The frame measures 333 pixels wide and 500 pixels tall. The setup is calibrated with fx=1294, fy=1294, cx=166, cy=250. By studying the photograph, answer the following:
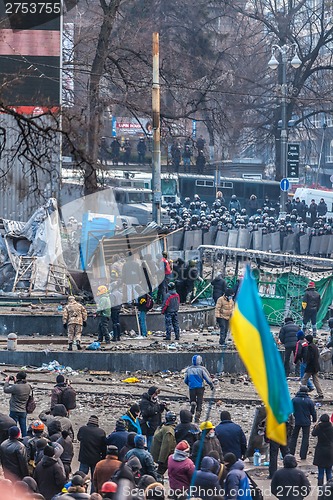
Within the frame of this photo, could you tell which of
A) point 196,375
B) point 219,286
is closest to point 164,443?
point 196,375

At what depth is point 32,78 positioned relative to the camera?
2128cm

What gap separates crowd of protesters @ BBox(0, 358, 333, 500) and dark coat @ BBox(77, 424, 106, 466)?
1 centimetres

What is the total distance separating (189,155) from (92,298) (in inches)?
853

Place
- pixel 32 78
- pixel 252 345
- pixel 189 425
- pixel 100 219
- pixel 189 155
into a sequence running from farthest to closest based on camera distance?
pixel 189 155 < pixel 100 219 < pixel 32 78 < pixel 189 425 < pixel 252 345

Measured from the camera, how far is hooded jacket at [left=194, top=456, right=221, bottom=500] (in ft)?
42.1

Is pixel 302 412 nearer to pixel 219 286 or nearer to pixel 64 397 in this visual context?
pixel 64 397

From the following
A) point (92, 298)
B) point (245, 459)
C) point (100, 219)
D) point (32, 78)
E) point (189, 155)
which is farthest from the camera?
point (189, 155)

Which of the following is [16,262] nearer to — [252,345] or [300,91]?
[252,345]

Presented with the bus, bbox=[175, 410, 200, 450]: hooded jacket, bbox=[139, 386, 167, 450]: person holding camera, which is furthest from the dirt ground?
the bus

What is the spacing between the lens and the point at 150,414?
1722 centimetres

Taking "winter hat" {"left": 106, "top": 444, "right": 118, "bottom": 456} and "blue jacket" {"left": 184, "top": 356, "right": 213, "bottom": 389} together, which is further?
"blue jacket" {"left": 184, "top": 356, "right": 213, "bottom": 389}

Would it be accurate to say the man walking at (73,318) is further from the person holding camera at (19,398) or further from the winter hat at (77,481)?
the winter hat at (77,481)

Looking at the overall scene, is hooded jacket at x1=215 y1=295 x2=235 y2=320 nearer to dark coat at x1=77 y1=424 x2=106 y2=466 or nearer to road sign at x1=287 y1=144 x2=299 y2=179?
dark coat at x1=77 y1=424 x2=106 y2=466

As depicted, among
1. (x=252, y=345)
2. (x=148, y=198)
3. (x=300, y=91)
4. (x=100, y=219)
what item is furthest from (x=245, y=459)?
(x=300, y=91)
